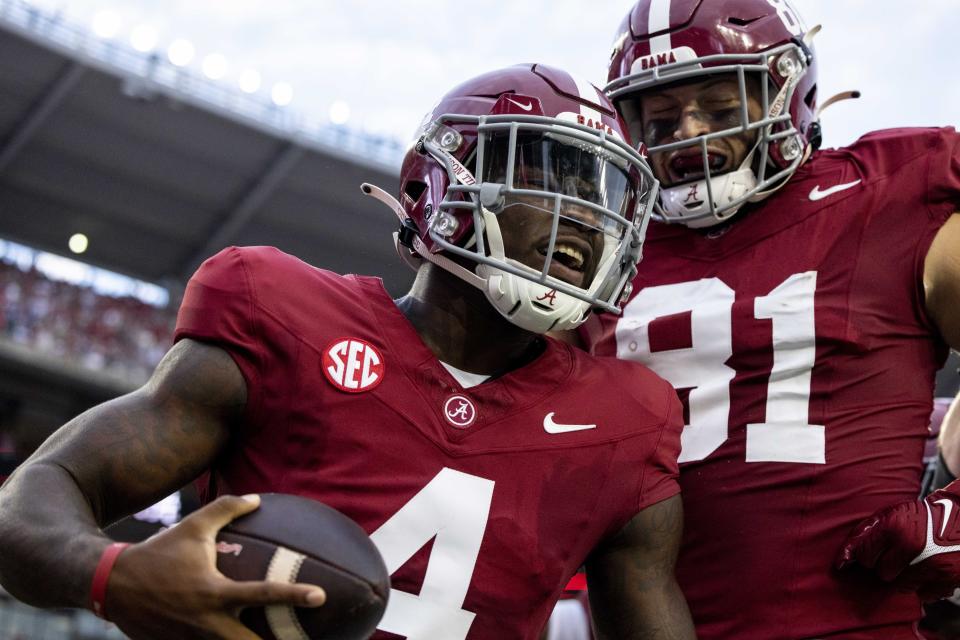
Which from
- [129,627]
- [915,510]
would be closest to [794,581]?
[915,510]

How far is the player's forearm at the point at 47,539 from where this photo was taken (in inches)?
68.4

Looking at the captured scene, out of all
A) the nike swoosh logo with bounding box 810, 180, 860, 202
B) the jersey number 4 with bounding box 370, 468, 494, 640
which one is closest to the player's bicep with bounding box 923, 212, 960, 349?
the nike swoosh logo with bounding box 810, 180, 860, 202

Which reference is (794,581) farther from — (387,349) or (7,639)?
(7,639)

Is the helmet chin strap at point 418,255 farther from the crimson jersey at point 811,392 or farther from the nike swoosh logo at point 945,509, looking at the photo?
the nike swoosh logo at point 945,509

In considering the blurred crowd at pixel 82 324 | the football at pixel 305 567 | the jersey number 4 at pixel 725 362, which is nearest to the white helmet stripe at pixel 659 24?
the jersey number 4 at pixel 725 362

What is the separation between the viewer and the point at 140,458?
79.7 inches

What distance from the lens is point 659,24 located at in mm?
2885

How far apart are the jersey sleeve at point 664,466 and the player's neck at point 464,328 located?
0.94 feet

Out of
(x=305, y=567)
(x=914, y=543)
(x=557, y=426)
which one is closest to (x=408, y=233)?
(x=557, y=426)

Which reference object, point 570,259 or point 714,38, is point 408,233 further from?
point 714,38

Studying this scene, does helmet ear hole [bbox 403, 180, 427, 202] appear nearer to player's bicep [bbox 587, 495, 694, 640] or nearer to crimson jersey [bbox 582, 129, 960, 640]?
crimson jersey [bbox 582, 129, 960, 640]

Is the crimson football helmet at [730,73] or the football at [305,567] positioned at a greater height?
the crimson football helmet at [730,73]

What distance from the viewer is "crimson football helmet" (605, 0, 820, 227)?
8.96 ft

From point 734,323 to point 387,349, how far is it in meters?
0.80
